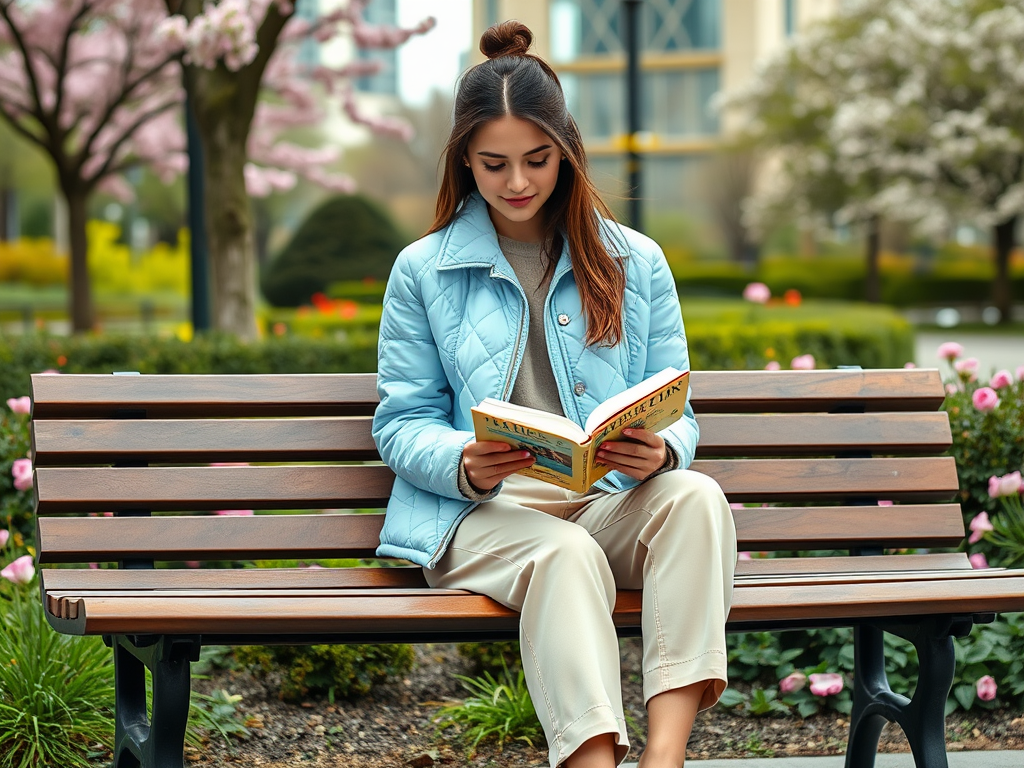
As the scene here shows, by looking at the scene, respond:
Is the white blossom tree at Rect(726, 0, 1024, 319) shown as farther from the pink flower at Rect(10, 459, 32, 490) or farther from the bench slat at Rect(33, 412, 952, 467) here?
the pink flower at Rect(10, 459, 32, 490)

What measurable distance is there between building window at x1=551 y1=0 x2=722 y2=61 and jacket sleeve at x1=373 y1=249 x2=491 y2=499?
1715 inches

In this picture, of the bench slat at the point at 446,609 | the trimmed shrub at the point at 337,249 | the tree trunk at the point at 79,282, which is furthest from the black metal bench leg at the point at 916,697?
the trimmed shrub at the point at 337,249

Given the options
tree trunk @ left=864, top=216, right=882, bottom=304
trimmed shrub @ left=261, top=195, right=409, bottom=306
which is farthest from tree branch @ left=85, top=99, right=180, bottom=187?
tree trunk @ left=864, top=216, right=882, bottom=304

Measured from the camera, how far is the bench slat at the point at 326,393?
2.92 metres

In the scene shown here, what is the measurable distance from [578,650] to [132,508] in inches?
46.9

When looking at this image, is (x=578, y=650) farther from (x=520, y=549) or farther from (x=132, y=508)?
(x=132, y=508)

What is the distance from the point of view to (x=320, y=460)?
2.98 metres

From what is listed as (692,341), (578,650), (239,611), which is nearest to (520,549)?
(578,650)

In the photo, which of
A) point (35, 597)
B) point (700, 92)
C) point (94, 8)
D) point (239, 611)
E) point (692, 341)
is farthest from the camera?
point (700, 92)

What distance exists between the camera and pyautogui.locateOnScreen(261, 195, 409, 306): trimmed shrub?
59.7 ft

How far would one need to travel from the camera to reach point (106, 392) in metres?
2.93

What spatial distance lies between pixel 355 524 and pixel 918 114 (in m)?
21.1

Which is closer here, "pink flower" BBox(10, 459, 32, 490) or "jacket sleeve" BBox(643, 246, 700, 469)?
"jacket sleeve" BBox(643, 246, 700, 469)

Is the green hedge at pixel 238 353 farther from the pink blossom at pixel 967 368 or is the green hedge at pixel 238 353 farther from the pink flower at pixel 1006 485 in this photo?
the pink flower at pixel 1006 485
